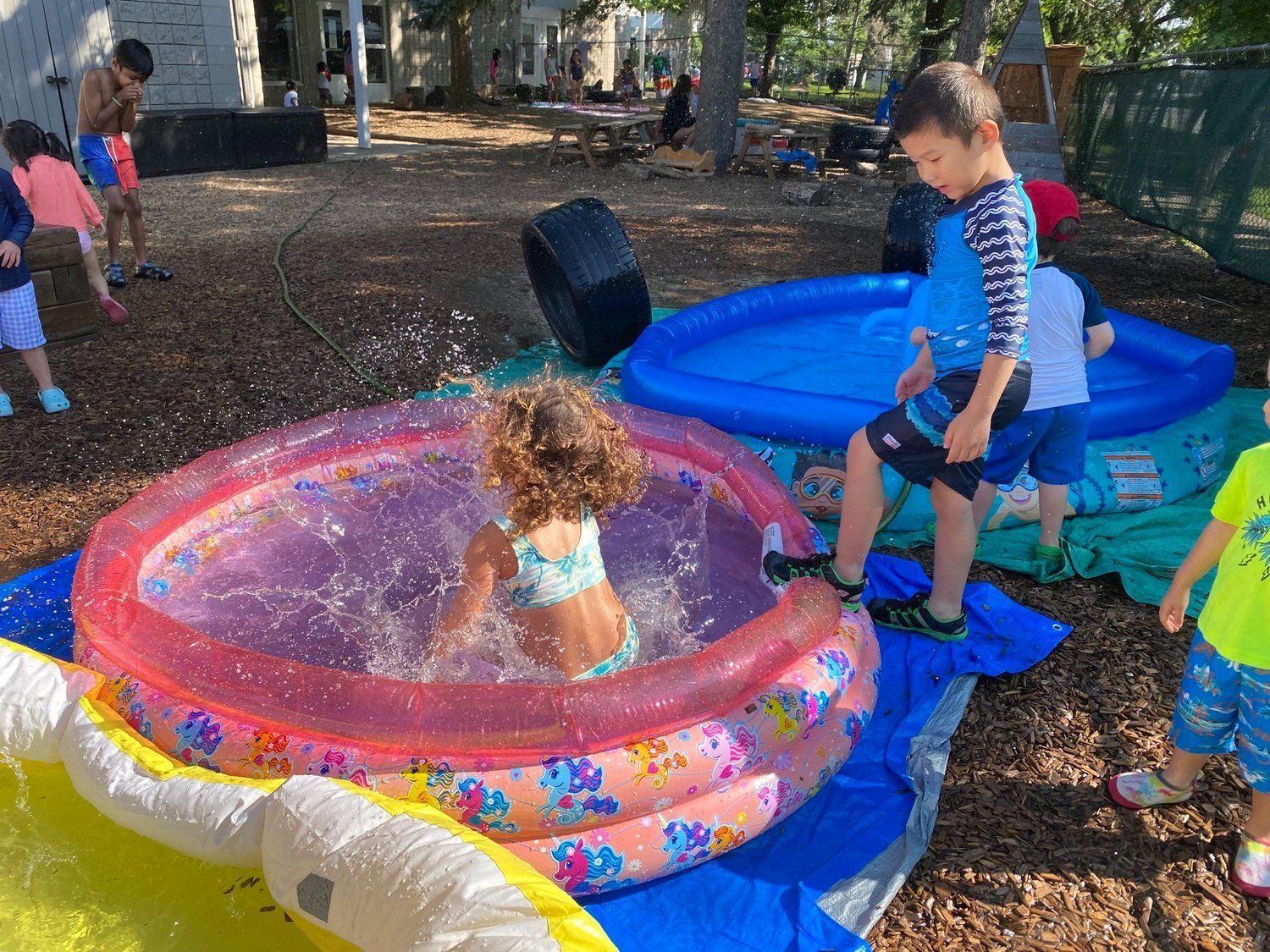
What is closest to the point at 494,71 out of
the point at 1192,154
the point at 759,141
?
the point at 759,141

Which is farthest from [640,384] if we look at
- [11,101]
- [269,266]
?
[11,101]

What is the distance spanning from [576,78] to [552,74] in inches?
101

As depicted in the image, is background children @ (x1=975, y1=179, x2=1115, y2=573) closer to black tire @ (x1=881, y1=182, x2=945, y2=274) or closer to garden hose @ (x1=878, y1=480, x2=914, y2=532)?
garden hose @ (x1=878, y1=480, x2=914, y2=532)

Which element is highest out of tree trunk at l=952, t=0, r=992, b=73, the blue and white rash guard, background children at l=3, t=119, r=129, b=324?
tree trunk at l=952, t=0, r=992, b=73

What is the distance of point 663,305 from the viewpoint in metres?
7.18

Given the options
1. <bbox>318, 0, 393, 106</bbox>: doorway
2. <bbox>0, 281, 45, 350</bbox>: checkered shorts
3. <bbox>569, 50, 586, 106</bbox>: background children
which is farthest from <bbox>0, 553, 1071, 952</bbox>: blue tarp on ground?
<bbox>569, 50, 586, 106</bbox>: background children

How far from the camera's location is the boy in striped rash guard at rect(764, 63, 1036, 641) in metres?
2.44

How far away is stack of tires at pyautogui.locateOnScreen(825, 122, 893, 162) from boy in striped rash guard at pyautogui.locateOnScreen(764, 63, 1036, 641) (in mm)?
13180

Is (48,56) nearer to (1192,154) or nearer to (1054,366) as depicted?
(1054,366)

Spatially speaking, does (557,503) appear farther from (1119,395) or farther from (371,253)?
(371,253)

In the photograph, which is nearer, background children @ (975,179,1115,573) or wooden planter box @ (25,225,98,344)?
background children @ (975,179,1115,573)

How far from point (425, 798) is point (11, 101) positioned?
12.1m

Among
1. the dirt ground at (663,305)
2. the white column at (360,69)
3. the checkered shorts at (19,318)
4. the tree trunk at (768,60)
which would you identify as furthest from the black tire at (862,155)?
the tree trunk at (768,60)

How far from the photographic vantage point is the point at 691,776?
2215 millimetres
